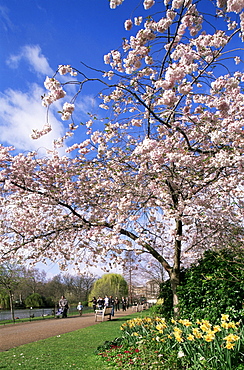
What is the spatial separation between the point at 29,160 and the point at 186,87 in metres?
4.56

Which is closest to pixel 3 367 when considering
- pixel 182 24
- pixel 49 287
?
pixel 182 24

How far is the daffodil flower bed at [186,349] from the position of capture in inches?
125

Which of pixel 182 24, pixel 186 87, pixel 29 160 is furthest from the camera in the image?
pixel 29 160

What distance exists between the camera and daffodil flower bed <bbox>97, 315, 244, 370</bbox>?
3184 millimetres

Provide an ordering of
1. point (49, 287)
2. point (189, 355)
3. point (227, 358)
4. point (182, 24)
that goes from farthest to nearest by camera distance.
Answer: point (49, 287) < point (182, 24) < point (189, 355) < point (227, 358)

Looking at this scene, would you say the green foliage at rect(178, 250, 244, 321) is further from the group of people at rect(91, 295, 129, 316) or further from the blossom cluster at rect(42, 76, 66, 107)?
the group of people at rect(91, 295, 129, 316)

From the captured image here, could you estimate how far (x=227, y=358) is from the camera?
3061mm

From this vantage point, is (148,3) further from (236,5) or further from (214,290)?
(214,290)

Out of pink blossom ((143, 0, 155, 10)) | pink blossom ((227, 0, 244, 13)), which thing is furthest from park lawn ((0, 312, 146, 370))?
pink blossom ((143, 0, 155, 10))

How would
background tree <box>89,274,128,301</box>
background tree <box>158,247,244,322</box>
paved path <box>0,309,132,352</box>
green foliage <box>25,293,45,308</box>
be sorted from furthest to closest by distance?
background tree <box>89,274,128,301</box>, green foliage <box>25,293,45,308</box>, paved path <box>0,309,132,352</box>, background tree <box>158,247,244,322</box>

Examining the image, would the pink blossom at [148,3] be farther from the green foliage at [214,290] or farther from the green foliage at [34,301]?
the green foliage at [34,301]

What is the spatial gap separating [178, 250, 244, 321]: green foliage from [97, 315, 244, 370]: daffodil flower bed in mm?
762

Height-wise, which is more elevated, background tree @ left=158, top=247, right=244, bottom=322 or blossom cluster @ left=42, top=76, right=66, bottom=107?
blossom cluster @ left=42, top=76, right=66, bottom=107

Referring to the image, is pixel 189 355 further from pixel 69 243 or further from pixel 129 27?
pixel 69 243
